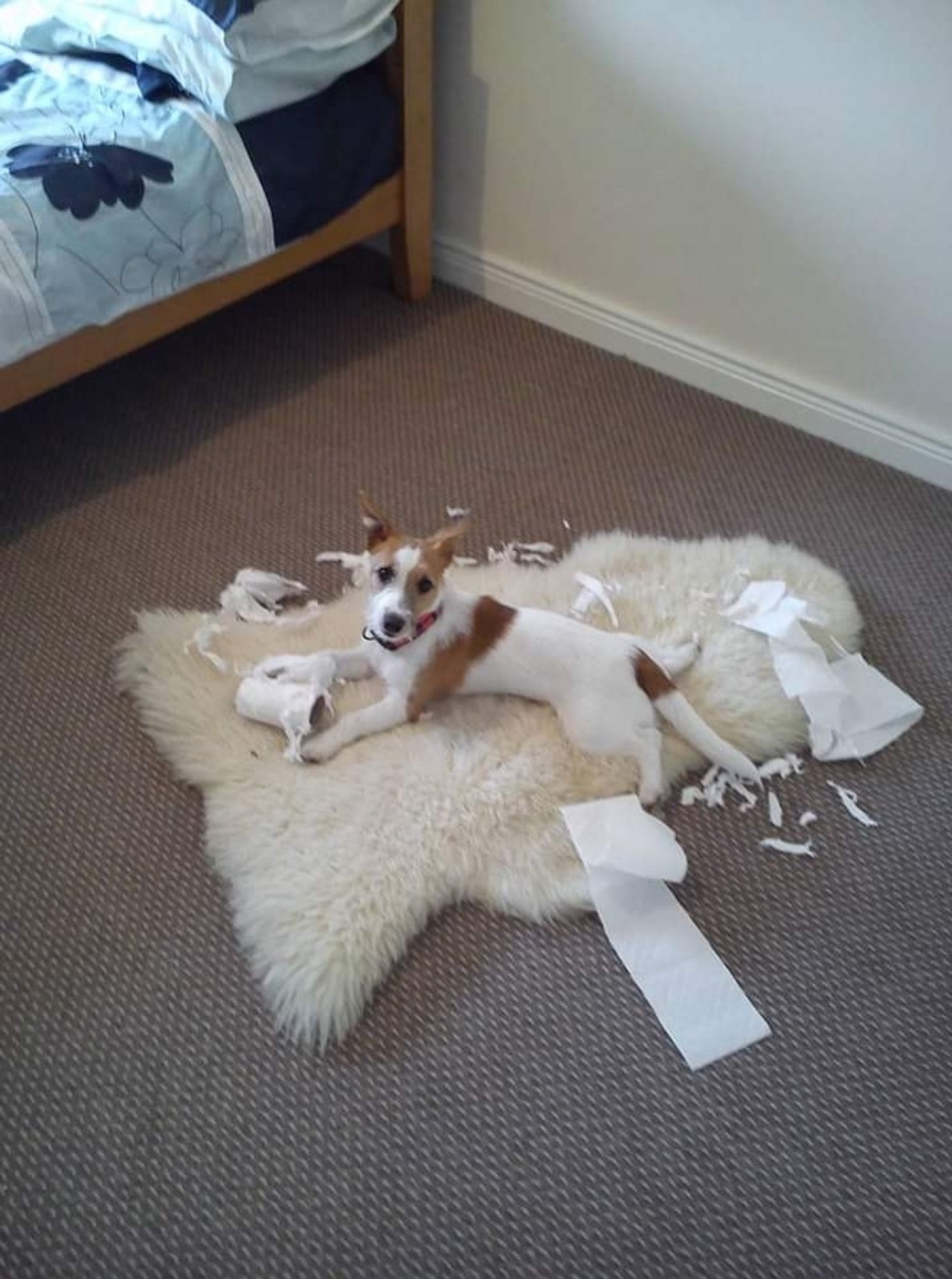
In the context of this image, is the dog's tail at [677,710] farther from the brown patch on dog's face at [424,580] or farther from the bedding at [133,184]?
the bedding at [133,184]

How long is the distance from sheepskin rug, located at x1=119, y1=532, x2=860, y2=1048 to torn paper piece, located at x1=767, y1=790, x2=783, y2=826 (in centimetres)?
7

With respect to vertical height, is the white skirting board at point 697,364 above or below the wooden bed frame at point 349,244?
below

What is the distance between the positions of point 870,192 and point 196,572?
139 cm

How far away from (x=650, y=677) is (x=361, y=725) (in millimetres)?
431

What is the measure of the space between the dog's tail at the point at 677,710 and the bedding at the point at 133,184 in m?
1.06

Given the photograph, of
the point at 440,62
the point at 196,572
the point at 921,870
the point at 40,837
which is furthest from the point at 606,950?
the point at 440,62

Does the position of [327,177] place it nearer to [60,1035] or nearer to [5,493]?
[5,493]

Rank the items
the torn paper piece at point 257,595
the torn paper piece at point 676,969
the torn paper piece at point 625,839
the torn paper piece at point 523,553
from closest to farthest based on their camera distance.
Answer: the torn paper piece at point 676,969, the torn paper piece at point 625,839, the torn paper piece at point 257,595, the torn paper piece at point 523,553

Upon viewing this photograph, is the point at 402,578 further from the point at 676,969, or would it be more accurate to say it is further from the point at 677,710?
the point at 676,969

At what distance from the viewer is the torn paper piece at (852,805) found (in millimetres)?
1483

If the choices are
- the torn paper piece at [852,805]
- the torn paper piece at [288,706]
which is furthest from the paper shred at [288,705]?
the torn paper piece at [852,805]

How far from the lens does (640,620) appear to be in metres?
1.69

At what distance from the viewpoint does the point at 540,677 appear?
4.84ft

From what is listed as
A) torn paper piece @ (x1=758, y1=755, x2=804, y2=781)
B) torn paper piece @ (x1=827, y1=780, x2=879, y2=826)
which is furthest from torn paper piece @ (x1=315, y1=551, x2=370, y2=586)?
torn paper piece @ (x1=827, y1=780, x2=879, y2=826)
